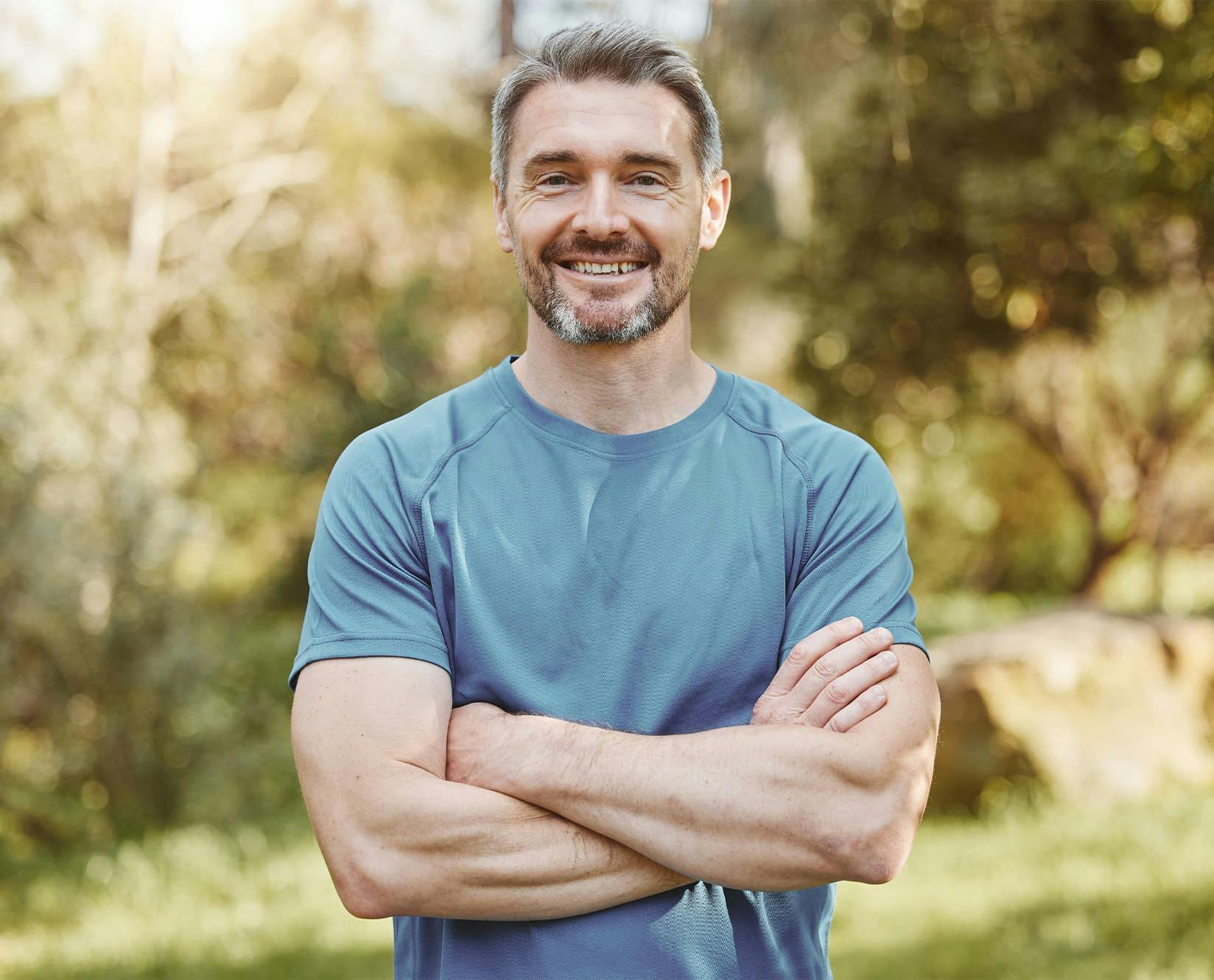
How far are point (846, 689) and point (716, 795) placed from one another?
10.5 inches

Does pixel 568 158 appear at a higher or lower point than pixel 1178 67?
lower

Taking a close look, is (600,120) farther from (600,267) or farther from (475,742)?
(475,742)

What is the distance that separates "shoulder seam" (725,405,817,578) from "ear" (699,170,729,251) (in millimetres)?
336

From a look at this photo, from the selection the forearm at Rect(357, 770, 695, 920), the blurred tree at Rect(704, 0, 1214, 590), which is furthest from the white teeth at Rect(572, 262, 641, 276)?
the blurred tree at Rect(704, 0, 1214, 590)

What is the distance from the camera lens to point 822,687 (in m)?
1.87

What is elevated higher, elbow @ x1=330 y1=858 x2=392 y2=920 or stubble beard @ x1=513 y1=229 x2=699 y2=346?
stubble beard @ x1=513 y1=229 x2=699 y2=346

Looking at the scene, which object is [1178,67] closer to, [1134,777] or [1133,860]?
[1133,860]

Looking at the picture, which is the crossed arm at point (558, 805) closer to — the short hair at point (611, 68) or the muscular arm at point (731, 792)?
the muscular arm at point (731, 792)

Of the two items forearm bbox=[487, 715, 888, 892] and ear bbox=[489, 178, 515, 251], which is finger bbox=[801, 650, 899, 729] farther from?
ear bbox=[489, 178, 515, 251]

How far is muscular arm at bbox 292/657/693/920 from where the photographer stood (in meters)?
1.77

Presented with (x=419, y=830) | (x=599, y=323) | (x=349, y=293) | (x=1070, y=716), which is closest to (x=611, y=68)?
(x=599, y=323)

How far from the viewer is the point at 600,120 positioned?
2000 millimetres

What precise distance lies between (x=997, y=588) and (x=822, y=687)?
18.9 metres

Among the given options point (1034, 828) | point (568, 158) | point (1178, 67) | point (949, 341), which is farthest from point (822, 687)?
point (949, 341)
